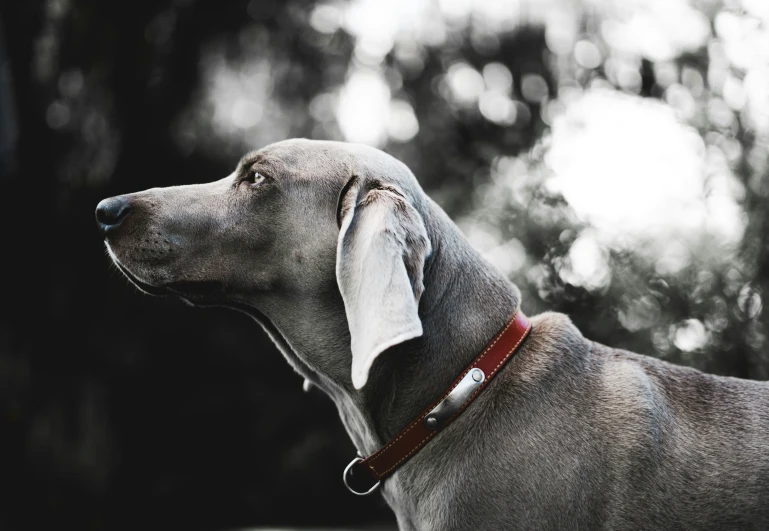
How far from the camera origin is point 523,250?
263 inches

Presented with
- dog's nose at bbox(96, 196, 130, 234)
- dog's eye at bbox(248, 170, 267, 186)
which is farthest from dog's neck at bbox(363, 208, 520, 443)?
dog's nose at bbox(96, 196, 130, 234)

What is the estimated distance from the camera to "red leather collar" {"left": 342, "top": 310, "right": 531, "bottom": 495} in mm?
2762

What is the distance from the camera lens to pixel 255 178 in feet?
10.4

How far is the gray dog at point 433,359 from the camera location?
2.62 metres

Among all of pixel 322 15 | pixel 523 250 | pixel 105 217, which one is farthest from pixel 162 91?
pixel 105 217

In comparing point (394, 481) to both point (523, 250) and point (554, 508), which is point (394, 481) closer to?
point (554, 508)

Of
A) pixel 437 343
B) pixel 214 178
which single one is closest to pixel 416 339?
pixel 437 343

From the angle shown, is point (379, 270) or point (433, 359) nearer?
point (379, 270)

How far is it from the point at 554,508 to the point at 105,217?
2.10 m

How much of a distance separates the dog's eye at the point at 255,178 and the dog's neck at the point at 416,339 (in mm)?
522

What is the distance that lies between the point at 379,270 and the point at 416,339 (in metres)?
0.44

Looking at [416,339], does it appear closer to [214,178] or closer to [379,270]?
[379,270]

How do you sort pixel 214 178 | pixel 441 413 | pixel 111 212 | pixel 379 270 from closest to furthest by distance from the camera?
pixel 379 270
pixel 441 413
pixel 111 212
pixel 214 178

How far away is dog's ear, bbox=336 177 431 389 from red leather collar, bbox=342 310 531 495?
0.38 metres
